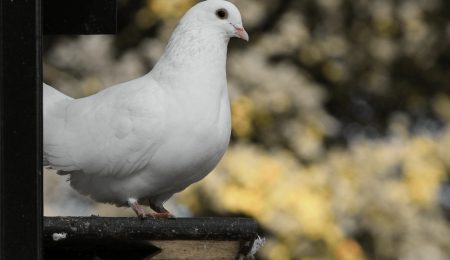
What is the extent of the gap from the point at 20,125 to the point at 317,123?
423 cm

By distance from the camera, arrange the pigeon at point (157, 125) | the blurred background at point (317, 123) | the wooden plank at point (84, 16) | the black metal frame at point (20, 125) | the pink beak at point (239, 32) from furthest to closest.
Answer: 1. the blurred background at point (317, 123)
2. the pink beak at point (239, 32)
3. the pigeon at point (157, 125)
4. the wooden plank at point (84, 16)
5. the black metal frame at point (20, 125)

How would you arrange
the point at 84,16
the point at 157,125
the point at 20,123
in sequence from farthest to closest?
the point at 157,125, the point at 84,16, the point at 20,123

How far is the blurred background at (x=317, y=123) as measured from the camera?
229 inches

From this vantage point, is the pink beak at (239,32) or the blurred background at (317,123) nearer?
the pink beak at (239,32)

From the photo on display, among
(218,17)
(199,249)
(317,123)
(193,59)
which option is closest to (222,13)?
(218,17)

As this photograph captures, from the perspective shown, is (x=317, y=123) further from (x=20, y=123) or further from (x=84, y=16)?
(x=20, y=123)

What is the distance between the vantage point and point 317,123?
616 cm

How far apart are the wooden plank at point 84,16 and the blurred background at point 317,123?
118 inches

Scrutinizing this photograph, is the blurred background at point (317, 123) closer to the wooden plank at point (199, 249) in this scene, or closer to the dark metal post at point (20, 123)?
the wooden plank at point (199, 249)

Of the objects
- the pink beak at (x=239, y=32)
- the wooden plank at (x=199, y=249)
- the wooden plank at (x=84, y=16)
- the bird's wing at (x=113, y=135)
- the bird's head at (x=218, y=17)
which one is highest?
the bird's head at (x=218, y=17)

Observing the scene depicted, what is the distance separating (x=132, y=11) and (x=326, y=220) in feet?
5.27

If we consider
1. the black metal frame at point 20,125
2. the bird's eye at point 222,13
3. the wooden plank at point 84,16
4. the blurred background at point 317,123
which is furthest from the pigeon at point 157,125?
the blurred background at point 317,123

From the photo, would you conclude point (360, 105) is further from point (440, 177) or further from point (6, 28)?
point (6, 28)

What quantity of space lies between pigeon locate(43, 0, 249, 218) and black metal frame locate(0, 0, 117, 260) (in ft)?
3.02
